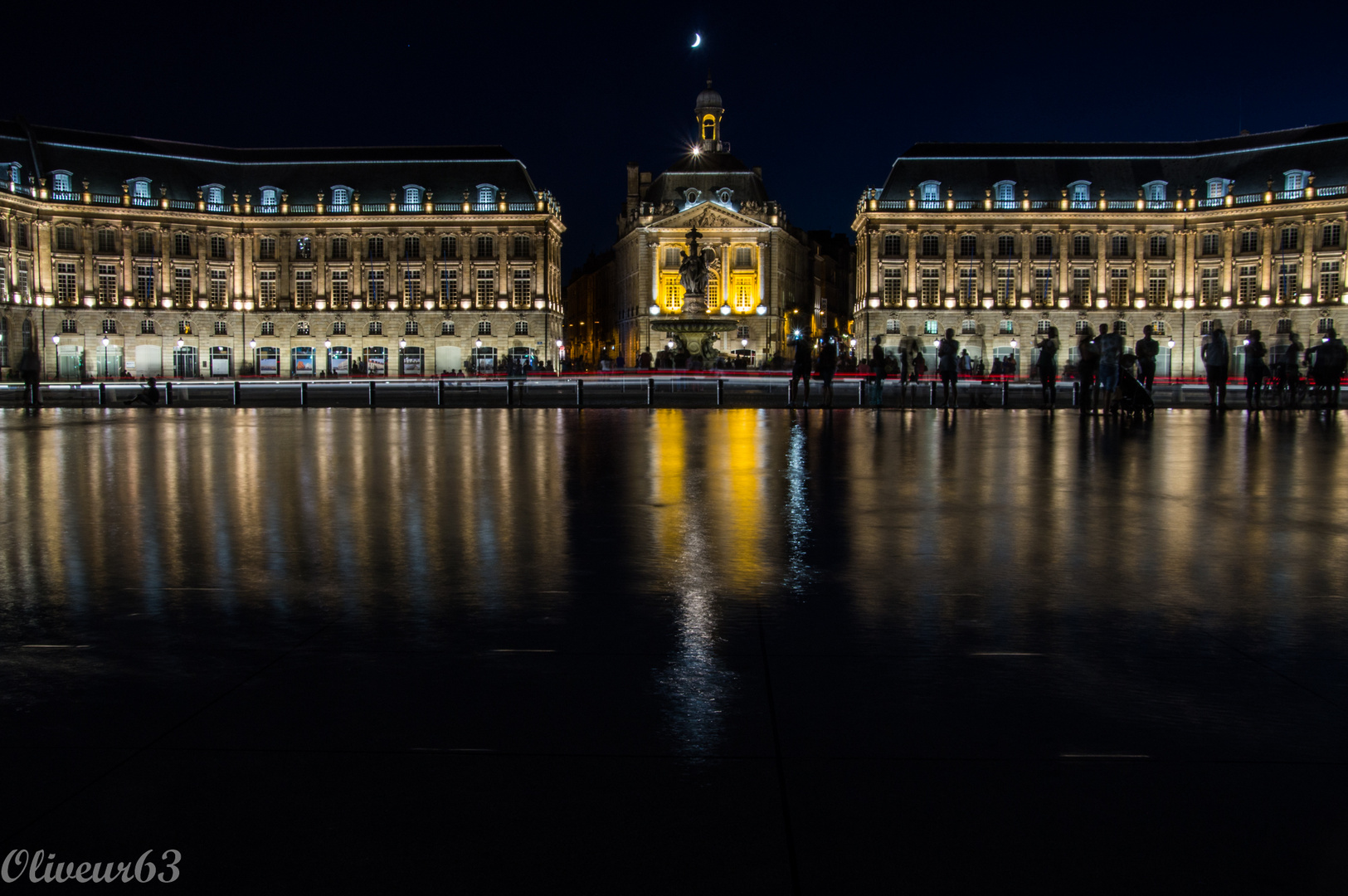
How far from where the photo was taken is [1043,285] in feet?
265

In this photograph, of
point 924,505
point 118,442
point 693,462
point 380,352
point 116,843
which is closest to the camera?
point 116,843

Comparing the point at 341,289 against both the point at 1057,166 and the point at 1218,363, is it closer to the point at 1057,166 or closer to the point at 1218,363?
the point at 1057,166

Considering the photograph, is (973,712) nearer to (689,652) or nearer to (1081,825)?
(1081,825)

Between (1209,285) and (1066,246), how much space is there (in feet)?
36.1

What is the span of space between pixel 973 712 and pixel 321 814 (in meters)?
1.99

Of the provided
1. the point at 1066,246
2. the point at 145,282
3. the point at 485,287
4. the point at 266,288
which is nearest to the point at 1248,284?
the point at 1066,246

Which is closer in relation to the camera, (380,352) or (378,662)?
(378,662)

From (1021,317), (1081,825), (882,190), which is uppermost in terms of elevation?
(882,190)

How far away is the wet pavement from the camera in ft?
8.00

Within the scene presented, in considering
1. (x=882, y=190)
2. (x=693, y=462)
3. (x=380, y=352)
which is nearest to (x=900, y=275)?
(x=882, y=190)

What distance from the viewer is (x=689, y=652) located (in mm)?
3996

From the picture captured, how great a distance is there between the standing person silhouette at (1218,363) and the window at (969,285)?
2278 inches

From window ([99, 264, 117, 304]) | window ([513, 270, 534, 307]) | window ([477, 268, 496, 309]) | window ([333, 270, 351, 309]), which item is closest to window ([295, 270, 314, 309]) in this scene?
window ([333, 270, 351, 309])

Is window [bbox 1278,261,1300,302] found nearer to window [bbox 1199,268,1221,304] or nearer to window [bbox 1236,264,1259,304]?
window [bbox 1236,264,1259,304]
